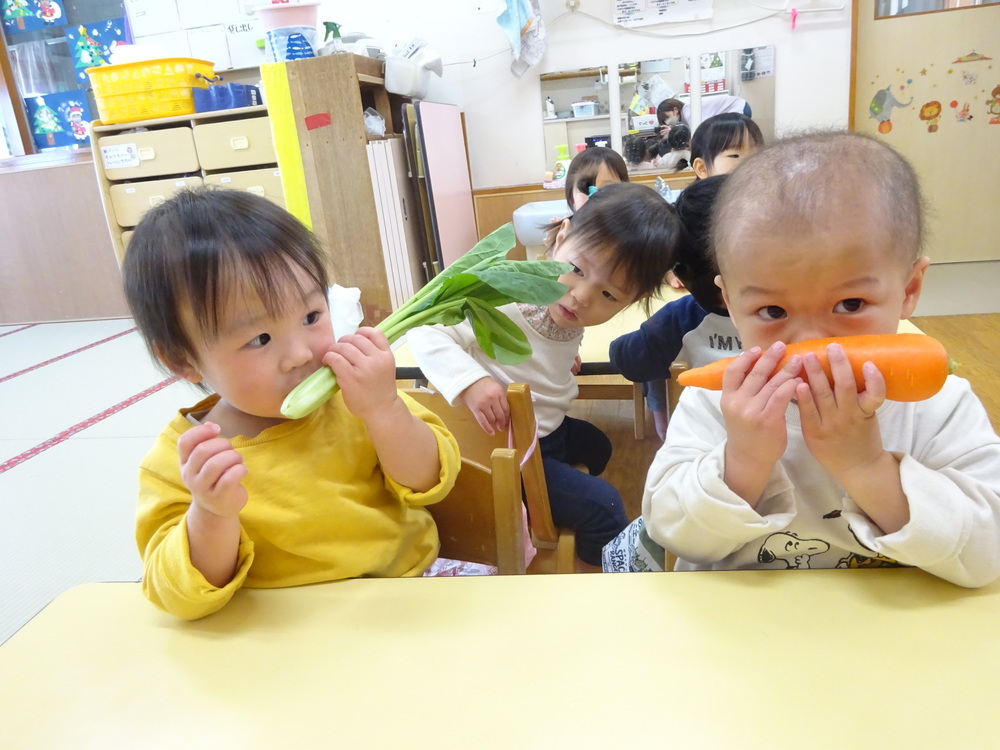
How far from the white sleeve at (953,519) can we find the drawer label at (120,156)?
4.25m

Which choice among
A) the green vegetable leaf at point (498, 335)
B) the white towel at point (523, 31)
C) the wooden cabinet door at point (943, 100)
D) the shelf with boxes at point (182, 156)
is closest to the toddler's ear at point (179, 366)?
the green vegetable leaf at point (498, 335)

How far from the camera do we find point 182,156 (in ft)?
12.3

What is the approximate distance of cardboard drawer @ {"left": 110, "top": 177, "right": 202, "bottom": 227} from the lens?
12.6ft

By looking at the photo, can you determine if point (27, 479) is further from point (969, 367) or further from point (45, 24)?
point (45, 24)

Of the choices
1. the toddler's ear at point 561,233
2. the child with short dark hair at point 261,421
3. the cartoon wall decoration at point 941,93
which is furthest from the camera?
the cartoon wall decoration at point 941,93

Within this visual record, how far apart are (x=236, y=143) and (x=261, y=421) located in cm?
331

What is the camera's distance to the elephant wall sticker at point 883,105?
12.4 feet

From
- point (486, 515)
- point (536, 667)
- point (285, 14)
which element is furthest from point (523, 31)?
point (536, 667)

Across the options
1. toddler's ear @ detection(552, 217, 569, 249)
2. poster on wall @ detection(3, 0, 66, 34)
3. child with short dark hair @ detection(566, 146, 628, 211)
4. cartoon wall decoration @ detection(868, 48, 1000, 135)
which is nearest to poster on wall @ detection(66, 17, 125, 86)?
poster on wall @ detection(3, 0, 66, 34)

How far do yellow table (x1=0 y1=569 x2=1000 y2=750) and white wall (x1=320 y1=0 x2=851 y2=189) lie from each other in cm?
355

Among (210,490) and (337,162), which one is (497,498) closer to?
(210,490)

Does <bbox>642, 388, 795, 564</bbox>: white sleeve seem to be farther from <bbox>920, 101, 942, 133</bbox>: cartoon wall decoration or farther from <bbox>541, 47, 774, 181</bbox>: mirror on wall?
<bbox>920, 101, 942, 133</bbox>: cartoon wall decoration

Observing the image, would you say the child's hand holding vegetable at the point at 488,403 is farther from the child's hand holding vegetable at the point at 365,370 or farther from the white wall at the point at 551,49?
the white wall at the point at 551,49

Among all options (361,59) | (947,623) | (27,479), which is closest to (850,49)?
(361,59)
